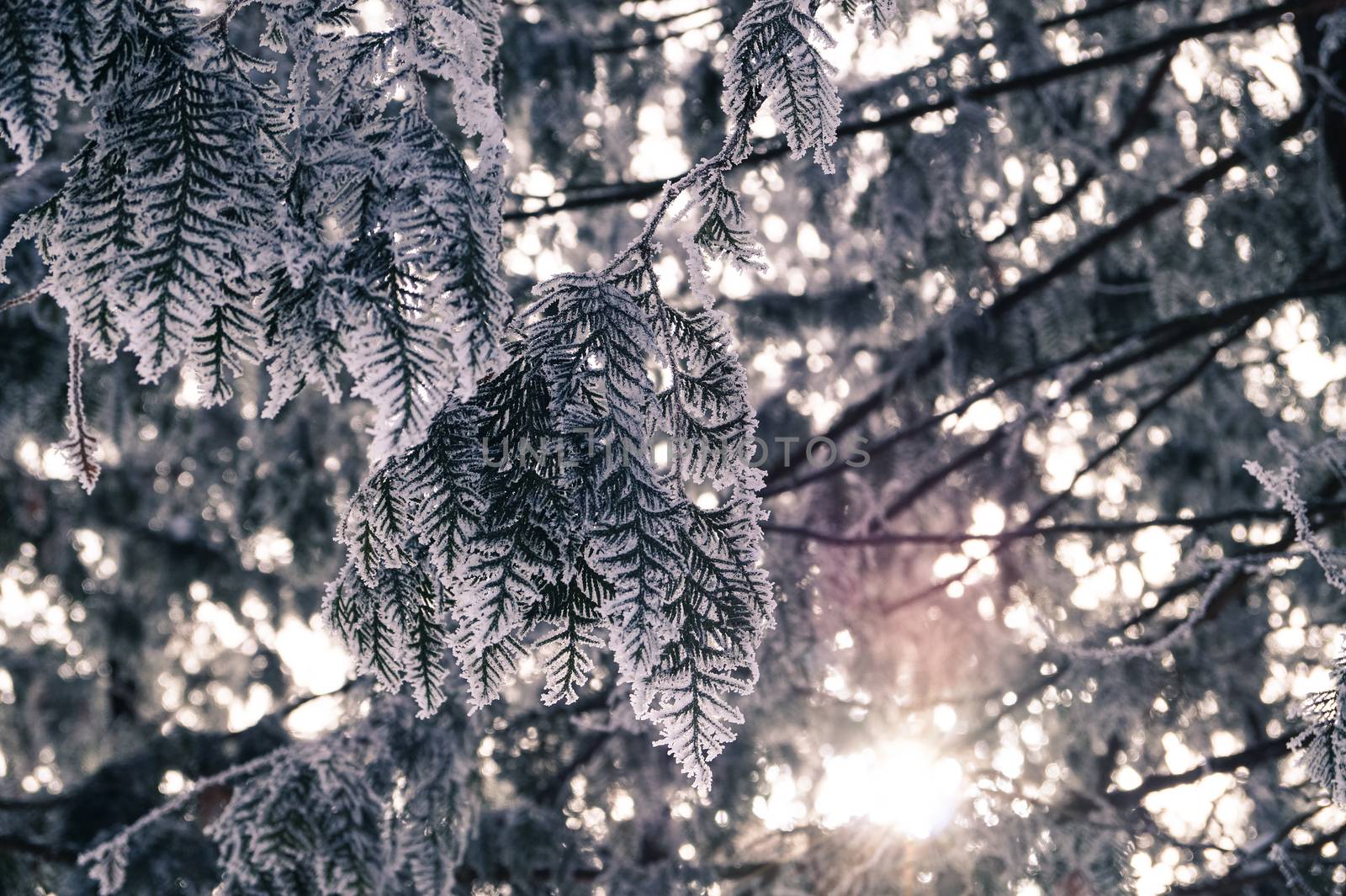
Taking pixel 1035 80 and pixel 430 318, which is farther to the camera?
pixel 1035 80

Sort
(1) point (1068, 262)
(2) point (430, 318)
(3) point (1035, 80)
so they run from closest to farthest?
1. (2) point (430, 318)
2. (3) point (1035, 80)
3. (1) point (1068, 262)

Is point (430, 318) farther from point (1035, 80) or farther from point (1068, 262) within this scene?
point (1068, 262)

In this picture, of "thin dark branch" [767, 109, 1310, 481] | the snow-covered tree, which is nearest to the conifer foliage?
the snow-covered tree

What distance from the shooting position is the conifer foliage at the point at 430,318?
1179mm

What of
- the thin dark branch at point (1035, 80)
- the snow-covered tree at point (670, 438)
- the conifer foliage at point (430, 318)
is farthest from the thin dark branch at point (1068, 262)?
the conifer foliage at point (430, 318)

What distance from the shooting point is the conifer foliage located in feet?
3.87

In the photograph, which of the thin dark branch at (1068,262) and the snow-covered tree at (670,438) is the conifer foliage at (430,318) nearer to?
the snow-covered tree at (670,438)

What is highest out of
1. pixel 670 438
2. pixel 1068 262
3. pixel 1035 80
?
pixel 1068 262

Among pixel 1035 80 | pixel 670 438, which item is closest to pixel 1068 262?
pixel 1035 80

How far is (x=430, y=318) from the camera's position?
1286mm

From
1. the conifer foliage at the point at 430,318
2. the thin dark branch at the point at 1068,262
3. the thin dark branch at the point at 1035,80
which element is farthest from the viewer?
the thin dark branch at the point at 1068,262

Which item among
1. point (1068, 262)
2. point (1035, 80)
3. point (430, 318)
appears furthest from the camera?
point (1068, 262)

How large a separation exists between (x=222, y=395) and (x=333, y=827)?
5.53ft

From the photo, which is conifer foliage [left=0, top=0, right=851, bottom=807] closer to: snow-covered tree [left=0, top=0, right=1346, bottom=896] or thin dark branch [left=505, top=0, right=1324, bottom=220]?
snow-covered tree [left=0, top=0, right=1346, bottom=896]
